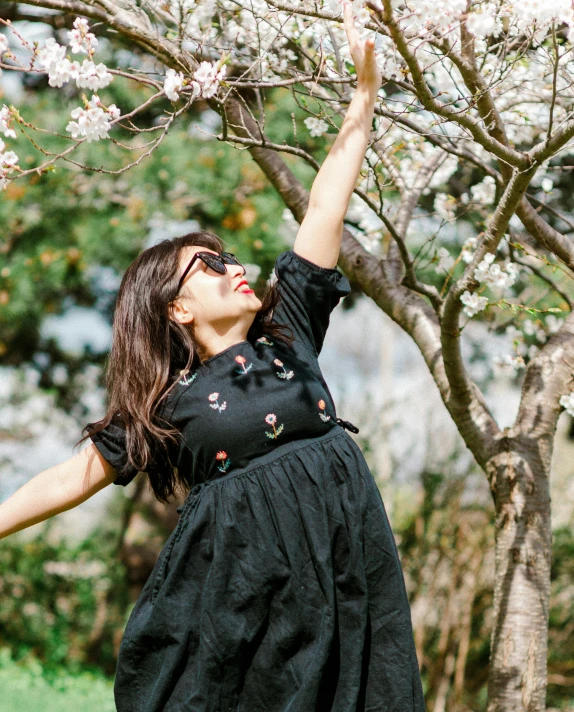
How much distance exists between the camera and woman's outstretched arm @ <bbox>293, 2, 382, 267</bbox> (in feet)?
5.06

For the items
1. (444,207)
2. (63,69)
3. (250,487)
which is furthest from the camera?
(444,207)

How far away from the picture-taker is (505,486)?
2.01 m

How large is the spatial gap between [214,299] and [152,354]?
0.19 metres

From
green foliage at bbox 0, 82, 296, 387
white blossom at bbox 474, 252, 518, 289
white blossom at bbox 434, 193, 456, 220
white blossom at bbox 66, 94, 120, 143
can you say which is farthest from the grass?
white blossom at bbox 66, 94, 120, 143

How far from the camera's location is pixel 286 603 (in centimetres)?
156

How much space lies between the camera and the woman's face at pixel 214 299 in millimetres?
1745

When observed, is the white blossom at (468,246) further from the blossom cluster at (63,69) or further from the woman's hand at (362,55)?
the blossom cluster at (63,69)

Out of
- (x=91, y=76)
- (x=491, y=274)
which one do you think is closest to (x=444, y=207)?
(x=491, y=274)

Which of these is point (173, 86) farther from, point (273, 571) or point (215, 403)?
point (273, 571)

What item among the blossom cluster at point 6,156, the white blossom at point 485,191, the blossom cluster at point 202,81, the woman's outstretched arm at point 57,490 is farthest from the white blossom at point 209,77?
the white blossom at point 485,191

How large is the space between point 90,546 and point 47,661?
0.81 m

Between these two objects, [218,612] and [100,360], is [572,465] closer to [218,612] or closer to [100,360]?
[100,360]

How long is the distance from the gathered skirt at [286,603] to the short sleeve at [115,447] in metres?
0.23

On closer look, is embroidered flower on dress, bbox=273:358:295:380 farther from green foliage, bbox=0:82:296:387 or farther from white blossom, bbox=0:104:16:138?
green foliage, bbox=0:82:296:387
